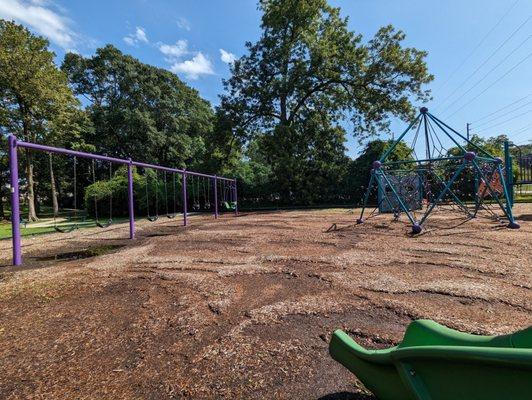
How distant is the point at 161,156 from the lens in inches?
1298

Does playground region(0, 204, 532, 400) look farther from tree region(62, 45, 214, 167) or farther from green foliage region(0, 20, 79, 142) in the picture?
tree region(62, 45, 214, 167)

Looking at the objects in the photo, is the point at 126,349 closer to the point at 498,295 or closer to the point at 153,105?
the point at 498,295

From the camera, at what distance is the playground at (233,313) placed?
2.03 meters

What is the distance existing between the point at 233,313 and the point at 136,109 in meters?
31.1

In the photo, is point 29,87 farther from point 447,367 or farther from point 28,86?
point 447,367

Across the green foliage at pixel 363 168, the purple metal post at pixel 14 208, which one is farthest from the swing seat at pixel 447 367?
the green foliage at pixel 363 168

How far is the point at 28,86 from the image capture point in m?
19.6

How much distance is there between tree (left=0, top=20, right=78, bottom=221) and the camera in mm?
19219

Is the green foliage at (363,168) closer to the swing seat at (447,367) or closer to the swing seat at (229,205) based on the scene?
the swing seat at (229,205)

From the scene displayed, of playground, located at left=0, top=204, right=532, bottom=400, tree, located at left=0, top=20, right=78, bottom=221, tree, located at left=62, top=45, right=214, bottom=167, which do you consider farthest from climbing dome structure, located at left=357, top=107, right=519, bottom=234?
tree, located at left=62, top=45, right=214, bottom=167

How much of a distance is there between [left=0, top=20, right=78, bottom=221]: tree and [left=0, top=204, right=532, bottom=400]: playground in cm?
1778

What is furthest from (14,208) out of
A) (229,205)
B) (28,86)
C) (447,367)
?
(28,86)

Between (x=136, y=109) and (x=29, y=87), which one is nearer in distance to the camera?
(x=29, y=87)

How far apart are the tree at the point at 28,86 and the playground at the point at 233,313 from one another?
1778 cm
